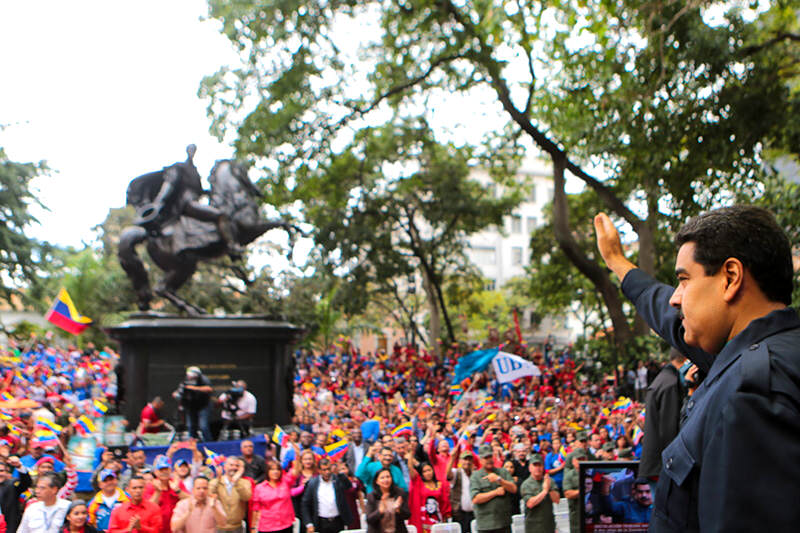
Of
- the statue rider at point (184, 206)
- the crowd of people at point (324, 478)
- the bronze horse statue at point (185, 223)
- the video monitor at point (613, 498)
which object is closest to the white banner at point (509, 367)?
the crowd of people at point (324, 478)

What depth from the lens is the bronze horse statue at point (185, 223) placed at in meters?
16.9

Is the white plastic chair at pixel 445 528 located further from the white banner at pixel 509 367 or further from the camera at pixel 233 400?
the white banner at pixel 509 367

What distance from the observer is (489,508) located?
8789mm

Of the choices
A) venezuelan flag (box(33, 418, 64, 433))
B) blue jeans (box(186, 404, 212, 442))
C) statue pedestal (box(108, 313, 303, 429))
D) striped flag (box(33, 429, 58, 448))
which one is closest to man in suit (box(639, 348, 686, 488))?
striped flag (box(33, 429, 58, 448))

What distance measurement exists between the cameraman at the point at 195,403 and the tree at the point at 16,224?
1789cm

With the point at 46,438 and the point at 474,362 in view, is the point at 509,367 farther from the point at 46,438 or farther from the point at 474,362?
the point at 46,438

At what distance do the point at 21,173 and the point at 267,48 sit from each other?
13.5 meters

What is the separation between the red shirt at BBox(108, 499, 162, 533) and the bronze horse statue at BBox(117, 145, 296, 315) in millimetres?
9230

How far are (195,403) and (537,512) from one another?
711 cm

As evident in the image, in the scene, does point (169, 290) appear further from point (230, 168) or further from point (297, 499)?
point (297, 499)

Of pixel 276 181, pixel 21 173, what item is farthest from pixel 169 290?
pixel 21 173

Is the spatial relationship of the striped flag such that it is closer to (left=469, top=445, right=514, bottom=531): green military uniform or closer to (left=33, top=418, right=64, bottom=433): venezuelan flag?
(left=33, top=418, right=64, bottom=433): venezuelan flag

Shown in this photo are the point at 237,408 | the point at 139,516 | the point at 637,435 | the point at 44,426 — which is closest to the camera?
the point at 139,516

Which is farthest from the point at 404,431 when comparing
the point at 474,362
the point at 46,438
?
the point at 474,362
